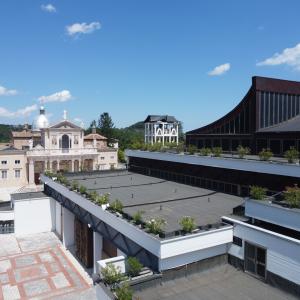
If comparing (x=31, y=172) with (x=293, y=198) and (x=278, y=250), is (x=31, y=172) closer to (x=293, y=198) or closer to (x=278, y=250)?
(x=293, y=198)

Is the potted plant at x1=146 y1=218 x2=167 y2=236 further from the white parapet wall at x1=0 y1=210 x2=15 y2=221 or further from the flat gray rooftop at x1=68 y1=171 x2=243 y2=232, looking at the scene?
the white parapet wall at x1=0 y1=210 x2=15 y2=221

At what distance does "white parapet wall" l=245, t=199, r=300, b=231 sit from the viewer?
42.5 ft

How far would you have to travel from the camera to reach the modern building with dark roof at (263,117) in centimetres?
2302

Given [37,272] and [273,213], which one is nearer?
[273,213]

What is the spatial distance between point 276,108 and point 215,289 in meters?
16.2

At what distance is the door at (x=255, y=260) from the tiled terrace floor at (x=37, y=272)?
33.1 ft

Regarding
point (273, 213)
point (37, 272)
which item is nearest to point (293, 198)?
point (273, 213)

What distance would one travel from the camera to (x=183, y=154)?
26.8 meters

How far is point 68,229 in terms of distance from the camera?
27500 millimetres

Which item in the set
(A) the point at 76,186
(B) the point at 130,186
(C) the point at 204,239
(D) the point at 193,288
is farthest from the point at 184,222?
(B) the point at 130,186

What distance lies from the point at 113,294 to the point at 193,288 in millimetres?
3258

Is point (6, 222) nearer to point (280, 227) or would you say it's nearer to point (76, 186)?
point (76, 186)

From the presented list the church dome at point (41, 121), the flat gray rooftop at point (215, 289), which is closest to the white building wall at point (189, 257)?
the flat gray rooftop at point (215, 289)

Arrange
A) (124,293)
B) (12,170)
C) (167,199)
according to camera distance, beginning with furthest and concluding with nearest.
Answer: (12,170)
(167,199)
(124,293)
